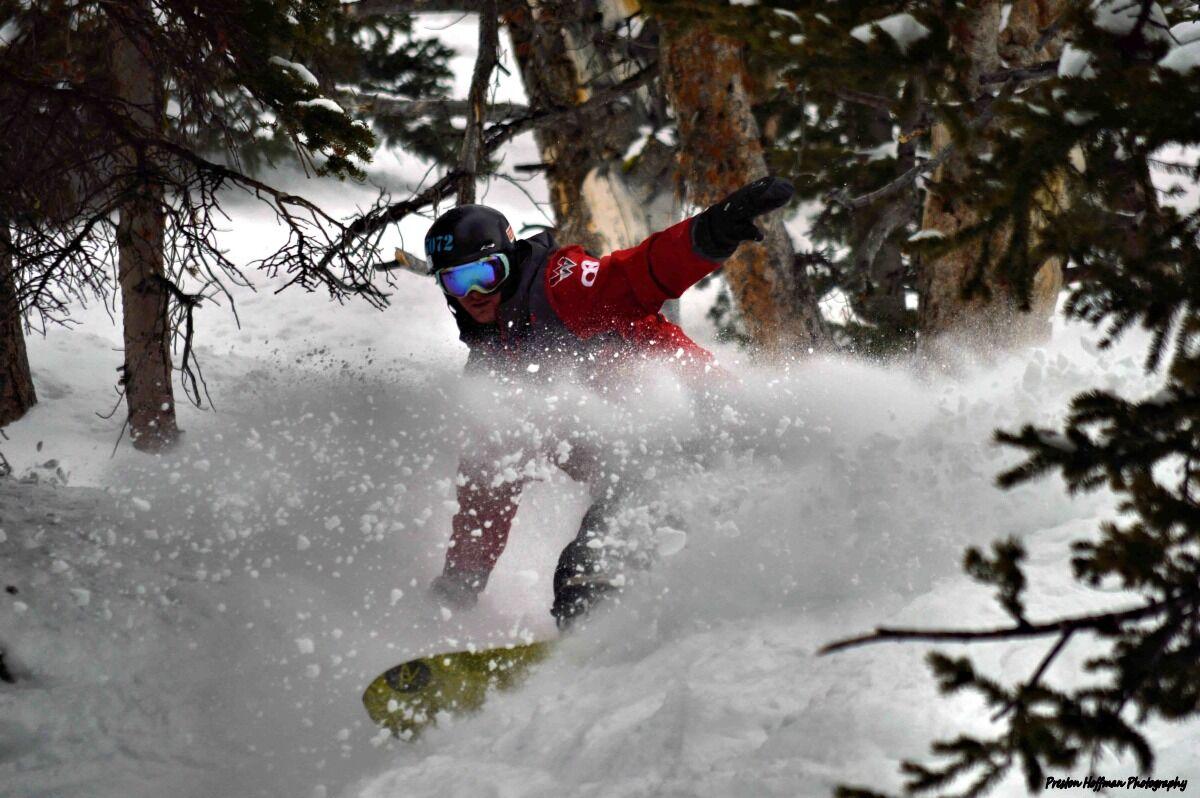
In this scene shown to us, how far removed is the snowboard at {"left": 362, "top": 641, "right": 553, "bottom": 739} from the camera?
3.57 metres

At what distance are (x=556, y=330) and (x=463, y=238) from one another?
0.67 meters

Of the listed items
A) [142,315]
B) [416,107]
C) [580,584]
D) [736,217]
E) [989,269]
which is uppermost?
[416,107]

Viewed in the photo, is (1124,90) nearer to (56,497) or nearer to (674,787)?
(674,787)

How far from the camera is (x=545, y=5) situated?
6434mm

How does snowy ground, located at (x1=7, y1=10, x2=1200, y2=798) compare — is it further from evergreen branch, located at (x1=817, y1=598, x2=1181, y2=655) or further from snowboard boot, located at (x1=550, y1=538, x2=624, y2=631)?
evergreen branch, located at (x1=817, y1=598, x2=1181, y2=655)

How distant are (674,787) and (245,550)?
2.90 meters

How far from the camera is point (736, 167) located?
5.87 m

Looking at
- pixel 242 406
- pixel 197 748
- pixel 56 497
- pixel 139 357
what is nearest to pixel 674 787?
pixel 197 748

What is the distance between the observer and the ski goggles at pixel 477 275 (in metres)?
4.66

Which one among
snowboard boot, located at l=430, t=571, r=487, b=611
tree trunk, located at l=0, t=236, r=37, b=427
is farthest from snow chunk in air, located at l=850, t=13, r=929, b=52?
tree trunk, located at l=0, t=236, r=37, b=427

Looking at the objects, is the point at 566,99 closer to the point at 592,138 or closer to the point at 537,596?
the point at 592,138

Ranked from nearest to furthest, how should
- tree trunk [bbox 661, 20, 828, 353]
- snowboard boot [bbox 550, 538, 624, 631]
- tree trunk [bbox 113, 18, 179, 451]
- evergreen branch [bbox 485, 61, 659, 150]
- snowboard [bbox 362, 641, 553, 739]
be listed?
snowboard [bbox 362, 641, 553, 739], snowboard boot [bbox 550, 538, 624, 631], tree trunk [bbox 113, 18, 179, 451], tree trunk [bbox 661, 20, 828, 353], evergreen branch [bbox 485, 61, 659, 150]

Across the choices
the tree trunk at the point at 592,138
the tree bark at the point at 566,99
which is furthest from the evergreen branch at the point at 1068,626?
the tree trunk at the point at 592,138

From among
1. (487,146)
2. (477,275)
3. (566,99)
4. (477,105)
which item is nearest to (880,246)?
(566,99)
